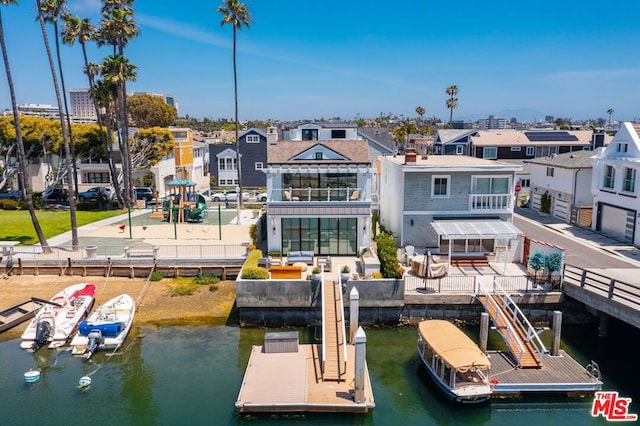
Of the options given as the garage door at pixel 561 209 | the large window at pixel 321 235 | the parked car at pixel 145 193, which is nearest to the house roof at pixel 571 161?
the garage door at pixel 561 209

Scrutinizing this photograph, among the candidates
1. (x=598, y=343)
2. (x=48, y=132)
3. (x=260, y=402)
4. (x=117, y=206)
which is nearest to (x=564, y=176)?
(x=598, y=343)

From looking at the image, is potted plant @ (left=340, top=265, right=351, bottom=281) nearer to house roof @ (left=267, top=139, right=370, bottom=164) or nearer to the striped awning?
the striped awning

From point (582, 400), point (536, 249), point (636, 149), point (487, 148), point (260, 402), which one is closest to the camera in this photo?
point (260, 402)

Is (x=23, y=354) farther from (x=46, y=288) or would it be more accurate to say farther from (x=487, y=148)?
(x=487, y=148)

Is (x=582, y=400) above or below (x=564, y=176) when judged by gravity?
below

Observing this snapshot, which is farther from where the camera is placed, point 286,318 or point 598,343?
point 286,318

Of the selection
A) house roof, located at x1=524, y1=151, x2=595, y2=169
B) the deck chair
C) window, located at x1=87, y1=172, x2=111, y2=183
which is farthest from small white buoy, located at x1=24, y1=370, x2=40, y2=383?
window, located at x1=87, y1=172, x2=111, y2=183
